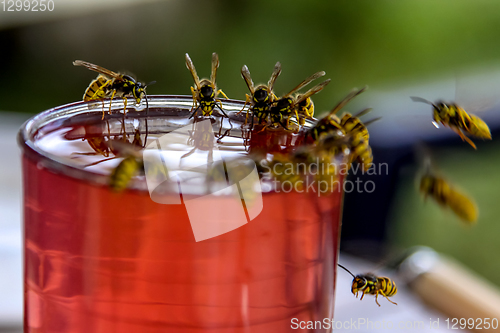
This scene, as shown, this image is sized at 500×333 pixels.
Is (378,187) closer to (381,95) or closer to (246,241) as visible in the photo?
(381,95)

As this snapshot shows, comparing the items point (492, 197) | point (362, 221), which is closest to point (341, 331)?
point (362, 221)

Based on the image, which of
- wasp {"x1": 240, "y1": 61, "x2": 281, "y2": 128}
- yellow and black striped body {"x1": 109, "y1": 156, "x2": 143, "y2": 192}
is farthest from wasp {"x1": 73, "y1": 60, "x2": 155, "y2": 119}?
yellow and black striped body {"x1": 109, "y1": 156, "x2": 143, "y2": 192}

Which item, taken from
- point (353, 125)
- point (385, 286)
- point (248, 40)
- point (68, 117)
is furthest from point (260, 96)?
point (248, 40)

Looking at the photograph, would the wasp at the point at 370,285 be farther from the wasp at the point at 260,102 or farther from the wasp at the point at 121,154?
the wasp at the point at 121,154

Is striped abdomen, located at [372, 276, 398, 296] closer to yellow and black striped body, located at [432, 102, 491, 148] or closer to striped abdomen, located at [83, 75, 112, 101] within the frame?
yellow and black striped body, located at [432, 102, 491, 148]

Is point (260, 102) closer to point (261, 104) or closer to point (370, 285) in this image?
point (261, 104)

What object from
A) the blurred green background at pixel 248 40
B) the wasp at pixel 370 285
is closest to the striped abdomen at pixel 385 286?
the wasp at pixel 370 285

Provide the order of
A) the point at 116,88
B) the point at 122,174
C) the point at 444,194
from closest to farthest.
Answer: the point at 122,174
the point at 116,88
the point at 444,194
